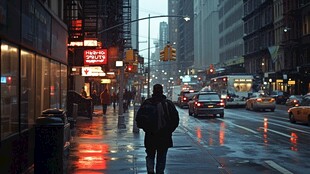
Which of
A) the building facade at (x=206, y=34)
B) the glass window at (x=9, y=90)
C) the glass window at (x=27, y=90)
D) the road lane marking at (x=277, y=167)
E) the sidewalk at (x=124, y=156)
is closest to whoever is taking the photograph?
the glass window at (x=9, y=90)

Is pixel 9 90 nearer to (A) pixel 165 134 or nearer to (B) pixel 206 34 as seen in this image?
A: (A) pixel 165 134

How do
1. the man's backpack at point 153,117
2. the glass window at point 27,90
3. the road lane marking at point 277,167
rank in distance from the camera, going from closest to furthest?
1. the man's backpack at point 153,117
2. the glass window at point 27,90
3. the road lane marking at point 277,167

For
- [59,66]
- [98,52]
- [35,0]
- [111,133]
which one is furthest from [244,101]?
[35,0]

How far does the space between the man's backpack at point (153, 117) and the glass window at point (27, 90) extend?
2.68m

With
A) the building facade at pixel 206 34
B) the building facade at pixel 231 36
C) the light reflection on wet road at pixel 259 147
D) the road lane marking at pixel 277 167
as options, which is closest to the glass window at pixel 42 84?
the light reflection on wet road at pixel 259 147

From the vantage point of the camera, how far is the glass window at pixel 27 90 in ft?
31.7

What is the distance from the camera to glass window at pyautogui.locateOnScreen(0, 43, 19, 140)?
26.8 feet

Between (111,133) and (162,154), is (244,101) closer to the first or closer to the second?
(111,133)

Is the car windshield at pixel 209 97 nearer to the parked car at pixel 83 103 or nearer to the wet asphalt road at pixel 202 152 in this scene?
the parked car at pixel 83 103

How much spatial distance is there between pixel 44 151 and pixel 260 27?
77.2m

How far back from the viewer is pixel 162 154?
8.51 metres

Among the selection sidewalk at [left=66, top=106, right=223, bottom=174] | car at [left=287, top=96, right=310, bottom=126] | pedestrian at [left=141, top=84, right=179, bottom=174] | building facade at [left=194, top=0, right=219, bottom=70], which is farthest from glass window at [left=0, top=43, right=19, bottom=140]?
building facade at [left=194, top=0, right=219, bottom=70]

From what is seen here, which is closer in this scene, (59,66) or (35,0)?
(35,0)

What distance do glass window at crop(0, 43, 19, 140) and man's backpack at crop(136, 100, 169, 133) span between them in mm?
2375
